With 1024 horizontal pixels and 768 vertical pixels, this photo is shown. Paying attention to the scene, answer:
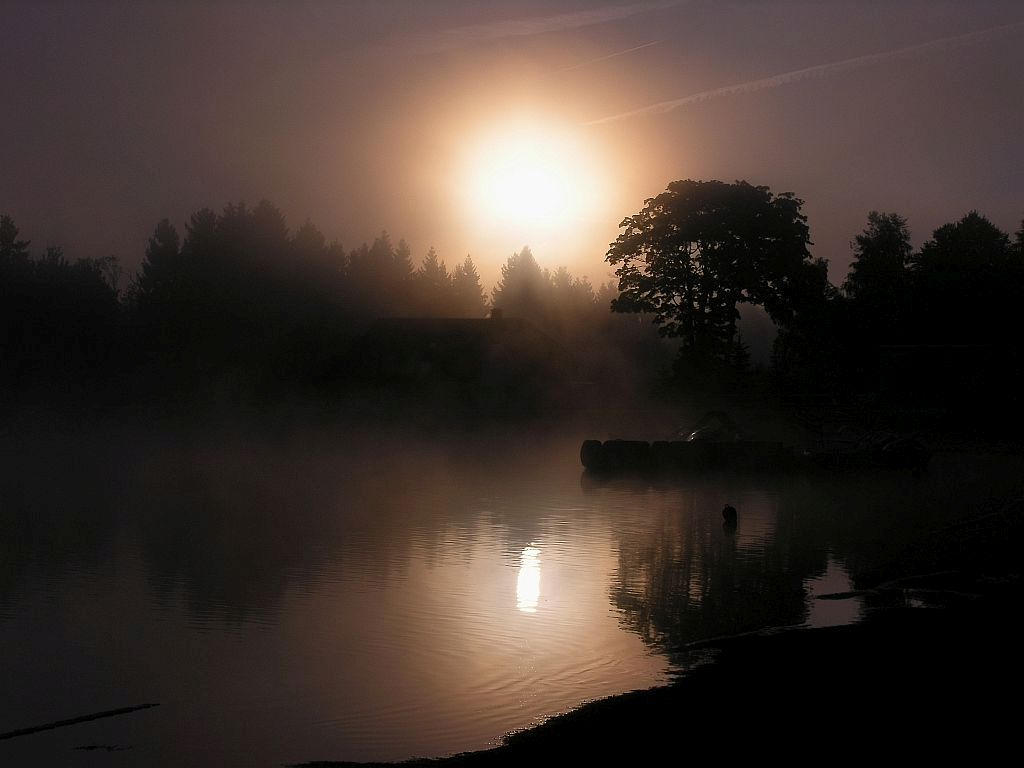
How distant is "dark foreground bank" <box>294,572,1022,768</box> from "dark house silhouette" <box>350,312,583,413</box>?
221 feet

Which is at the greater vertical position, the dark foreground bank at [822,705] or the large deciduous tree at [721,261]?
the large deciduous tree at [721,261]

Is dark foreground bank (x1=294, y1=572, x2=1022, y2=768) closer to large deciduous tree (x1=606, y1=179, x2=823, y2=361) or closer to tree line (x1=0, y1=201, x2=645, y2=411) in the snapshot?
large deciduous tree (x1=606, y1=179, x2=823, y2=361)

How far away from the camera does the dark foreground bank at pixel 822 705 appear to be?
10.1 m

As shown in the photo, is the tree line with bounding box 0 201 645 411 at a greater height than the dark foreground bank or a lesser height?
greater

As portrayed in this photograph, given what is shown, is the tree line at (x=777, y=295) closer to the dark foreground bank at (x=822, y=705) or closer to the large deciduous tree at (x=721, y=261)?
the large deciduous tree at (x=721, y=261)

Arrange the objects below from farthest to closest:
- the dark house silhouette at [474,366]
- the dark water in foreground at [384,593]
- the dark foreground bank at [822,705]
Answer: the dark house silhouette at [474,366]
the dark water in foreground at [384,593]
the dark foreground bank at [822,705]

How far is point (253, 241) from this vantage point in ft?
368

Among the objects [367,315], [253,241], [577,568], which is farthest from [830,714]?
[367,315]

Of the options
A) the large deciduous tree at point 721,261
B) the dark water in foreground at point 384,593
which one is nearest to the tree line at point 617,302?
the large deciduous tree at point 721,261

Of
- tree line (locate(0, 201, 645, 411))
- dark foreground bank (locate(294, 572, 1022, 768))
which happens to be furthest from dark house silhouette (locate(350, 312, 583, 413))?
dark foreground bank (locate(294, 572, 1022, 768))

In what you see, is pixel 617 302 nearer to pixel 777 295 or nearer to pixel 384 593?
pixel 777 295

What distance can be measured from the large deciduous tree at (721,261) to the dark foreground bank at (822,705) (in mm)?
56122

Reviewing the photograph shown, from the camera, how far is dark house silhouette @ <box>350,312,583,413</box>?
82.2 metres

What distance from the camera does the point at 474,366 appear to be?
273 feet
